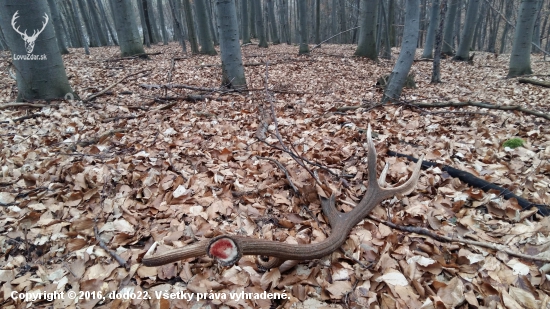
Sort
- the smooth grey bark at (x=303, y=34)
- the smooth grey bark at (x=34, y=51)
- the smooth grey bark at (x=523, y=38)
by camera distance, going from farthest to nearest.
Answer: the smooth grey bark at (x=303, y=34) → the smooth grey bark at (x=523, y=38) → the smooth grey bark at (x=34, y=51)

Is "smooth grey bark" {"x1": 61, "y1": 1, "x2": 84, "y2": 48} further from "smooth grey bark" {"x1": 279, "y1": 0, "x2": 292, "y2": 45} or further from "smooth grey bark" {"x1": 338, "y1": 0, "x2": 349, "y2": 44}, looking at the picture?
"smooth grey bark" {"x1": 338, "y1": 0, "x2": 349, "y2": 44}

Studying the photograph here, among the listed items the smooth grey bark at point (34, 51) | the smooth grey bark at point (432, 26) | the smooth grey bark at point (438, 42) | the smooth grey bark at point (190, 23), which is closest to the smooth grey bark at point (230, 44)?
Answer: the smooth grey bark at point (34, 51)

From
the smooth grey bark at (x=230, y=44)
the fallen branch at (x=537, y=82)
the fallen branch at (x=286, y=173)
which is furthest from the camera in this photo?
the fallen branch at (x=537, y=82)

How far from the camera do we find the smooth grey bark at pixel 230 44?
577cm

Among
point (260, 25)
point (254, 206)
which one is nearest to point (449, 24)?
point (260, 25)

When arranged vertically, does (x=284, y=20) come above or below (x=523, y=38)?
above

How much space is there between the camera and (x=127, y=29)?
9883mm

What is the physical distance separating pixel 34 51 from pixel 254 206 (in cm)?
494

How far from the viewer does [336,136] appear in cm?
384

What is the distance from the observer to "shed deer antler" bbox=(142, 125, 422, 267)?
4.49 feet

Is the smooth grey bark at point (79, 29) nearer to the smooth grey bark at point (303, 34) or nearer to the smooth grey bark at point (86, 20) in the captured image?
the smooth grey bark at point (86, 20)

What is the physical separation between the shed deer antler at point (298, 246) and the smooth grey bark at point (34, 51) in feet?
16.8

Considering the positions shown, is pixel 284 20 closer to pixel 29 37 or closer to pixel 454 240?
pixel 29 37

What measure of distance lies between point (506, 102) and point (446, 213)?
15.7 feet
